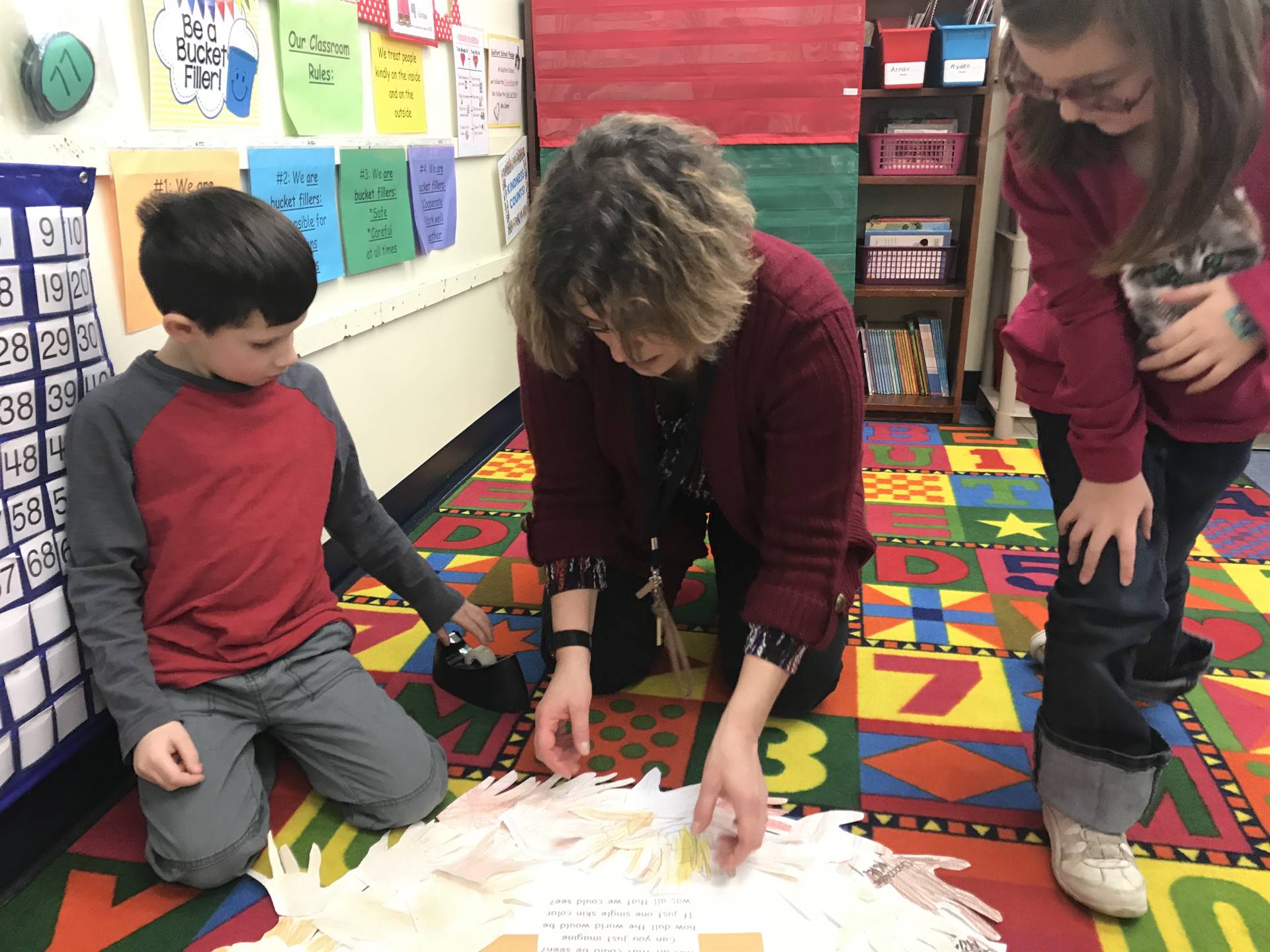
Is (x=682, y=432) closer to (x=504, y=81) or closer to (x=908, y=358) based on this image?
(x=504, y=81)

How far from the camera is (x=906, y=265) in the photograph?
7.82ft

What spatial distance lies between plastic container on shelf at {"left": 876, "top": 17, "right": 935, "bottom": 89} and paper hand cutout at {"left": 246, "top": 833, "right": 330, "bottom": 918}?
204cm

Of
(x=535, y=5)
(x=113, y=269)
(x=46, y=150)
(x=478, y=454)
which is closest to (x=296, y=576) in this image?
(x=113, y=269)

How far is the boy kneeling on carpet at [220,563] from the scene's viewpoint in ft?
3.01

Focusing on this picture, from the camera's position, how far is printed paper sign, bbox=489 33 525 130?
6.90 feet

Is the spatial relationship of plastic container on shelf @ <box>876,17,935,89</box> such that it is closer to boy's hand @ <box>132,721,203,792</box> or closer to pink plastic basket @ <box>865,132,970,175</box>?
pink plastic basket @ <box>865,132,970,175</box>

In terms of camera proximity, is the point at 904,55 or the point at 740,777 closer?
the point at 740,777

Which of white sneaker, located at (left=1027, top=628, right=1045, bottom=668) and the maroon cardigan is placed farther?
white sneaker, located at (left=1027, top=628, right=1045, bottom=668)

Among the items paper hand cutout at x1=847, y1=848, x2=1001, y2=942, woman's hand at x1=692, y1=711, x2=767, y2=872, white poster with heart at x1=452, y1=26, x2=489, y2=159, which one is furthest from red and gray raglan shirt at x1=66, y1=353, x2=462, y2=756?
white poster with heart at x1=452, y1=26, x2=489, y2=159

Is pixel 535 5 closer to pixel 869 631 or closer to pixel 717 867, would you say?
pixel 869 631

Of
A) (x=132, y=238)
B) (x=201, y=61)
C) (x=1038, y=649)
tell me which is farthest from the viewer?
(x=1038, y=649)

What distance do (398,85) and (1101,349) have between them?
4.39 feet

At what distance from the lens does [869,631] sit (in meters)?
1.41

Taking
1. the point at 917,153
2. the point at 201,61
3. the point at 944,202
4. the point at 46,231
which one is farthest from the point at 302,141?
the point at 944,202
